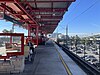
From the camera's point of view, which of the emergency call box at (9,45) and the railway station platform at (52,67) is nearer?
the railway station platform at (52,67)

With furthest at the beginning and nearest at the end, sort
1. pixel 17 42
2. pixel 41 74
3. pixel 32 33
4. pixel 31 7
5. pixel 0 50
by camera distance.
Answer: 1. pixel 32 33
2. pixel 31 7
3. pixel 17 42
4. pixel 0 50
5. pixel 41 74

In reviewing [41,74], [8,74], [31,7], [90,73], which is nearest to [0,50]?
[8,74]

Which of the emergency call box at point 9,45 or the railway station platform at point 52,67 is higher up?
the emergency call box at point 9,45

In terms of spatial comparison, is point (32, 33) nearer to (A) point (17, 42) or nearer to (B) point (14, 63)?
(A) point (17, 42)

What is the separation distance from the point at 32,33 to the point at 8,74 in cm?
2849

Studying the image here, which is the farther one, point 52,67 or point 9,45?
point 9,45

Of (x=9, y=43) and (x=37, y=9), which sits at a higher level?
(x=37, y=9)

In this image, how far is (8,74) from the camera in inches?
412

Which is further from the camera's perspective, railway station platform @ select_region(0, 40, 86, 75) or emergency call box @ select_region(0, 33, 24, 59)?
emergency call box @ select_region(0, 33, 24, 59)

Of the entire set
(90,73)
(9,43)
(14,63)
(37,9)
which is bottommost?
(90,73)

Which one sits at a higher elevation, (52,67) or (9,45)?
(9,45)

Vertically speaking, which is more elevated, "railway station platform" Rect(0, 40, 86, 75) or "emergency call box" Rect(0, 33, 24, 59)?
"emergency call box" Rect(0, 33, 24, 59)

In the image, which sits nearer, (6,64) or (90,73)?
(6,64)

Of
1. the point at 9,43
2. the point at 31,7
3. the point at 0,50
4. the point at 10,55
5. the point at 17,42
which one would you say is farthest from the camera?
the point at 31,7
